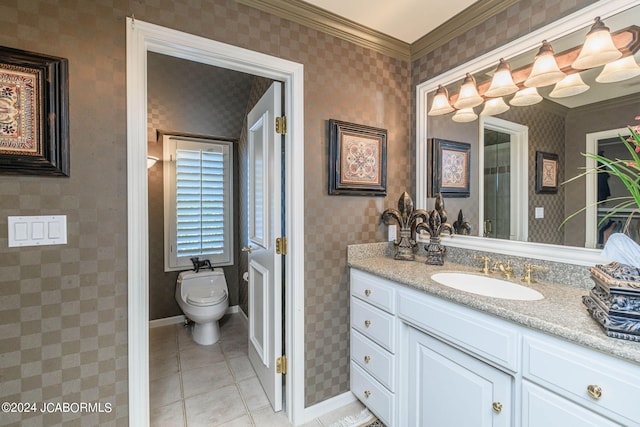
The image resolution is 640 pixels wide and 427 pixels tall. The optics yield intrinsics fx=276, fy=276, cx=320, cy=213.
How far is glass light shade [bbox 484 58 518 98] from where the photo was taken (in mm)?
1521

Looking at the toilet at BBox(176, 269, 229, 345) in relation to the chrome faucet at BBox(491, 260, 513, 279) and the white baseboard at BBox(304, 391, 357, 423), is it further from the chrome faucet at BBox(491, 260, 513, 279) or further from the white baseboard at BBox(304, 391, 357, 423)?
the chrome faucet at BBox(491, 260, 513, 279)

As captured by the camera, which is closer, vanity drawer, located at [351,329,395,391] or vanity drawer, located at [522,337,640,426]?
vanity drawer, located at [522,337,640,426]

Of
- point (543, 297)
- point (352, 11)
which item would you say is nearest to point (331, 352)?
point (543, 297)

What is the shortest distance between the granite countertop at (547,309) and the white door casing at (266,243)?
0.68m

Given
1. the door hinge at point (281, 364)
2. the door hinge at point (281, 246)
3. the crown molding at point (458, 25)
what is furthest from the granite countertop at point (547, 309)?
the crown molding at point (458, 25)

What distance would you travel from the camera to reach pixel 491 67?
1.65 m

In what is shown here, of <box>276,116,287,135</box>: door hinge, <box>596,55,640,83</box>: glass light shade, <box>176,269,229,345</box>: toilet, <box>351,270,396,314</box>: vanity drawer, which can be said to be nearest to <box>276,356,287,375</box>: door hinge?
<box>351,270,396,314</box>: vanity drawer

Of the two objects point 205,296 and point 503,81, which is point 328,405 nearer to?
point 205,296

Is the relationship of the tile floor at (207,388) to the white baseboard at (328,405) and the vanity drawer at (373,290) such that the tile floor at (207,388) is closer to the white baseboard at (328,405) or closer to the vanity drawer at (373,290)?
the white baseboard at (328,405)

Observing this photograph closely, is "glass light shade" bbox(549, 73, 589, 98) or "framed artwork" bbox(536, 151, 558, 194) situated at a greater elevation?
"glass light shade" bbox(549, 73, 589, 98)

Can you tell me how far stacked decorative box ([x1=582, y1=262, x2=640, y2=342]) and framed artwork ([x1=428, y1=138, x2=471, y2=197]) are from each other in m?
1.05

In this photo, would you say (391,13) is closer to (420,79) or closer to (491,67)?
(420,79)

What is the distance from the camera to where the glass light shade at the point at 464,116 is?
1.78 metres

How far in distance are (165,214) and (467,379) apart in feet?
10.0
